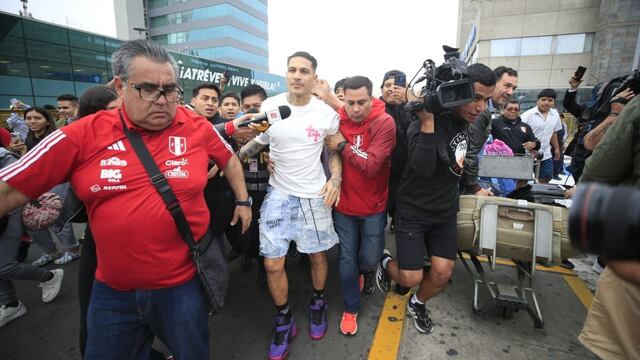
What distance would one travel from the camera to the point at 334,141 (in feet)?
8.43

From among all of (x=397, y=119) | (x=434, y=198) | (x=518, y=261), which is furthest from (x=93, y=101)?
(x=518, y=261)

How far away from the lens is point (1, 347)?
2.49 metres

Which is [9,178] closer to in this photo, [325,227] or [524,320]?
[325,227]

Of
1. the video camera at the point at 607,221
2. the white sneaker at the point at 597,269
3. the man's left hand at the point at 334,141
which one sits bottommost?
the white sneaker at the point at 597,269

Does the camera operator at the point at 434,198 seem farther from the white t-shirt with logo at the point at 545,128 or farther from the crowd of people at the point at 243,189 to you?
the white t-shirt with logo at the point at 545,128

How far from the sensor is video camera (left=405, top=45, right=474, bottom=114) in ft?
6.40

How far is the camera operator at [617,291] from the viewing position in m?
1.57

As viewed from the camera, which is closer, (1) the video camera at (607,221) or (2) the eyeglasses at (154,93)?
(1) the video camera at (607,221)

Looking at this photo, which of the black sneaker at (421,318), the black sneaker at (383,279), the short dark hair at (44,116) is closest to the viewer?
the black sneaker at (421,318)

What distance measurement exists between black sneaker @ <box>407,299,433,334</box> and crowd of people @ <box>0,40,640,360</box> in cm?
1

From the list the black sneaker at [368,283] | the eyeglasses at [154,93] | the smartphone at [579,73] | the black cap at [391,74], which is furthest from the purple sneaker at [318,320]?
the smartphone at [579,73]

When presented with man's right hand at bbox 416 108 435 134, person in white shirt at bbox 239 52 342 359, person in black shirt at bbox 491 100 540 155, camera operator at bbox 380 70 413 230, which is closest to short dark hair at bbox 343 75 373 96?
person in white shirt at bbox 239 52 342 359

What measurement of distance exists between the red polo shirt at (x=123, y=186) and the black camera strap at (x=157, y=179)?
0.08 feet

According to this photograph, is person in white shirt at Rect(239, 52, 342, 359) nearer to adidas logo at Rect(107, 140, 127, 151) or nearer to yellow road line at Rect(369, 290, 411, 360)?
yellow road line at Rect(369, 290, 411, 360)
